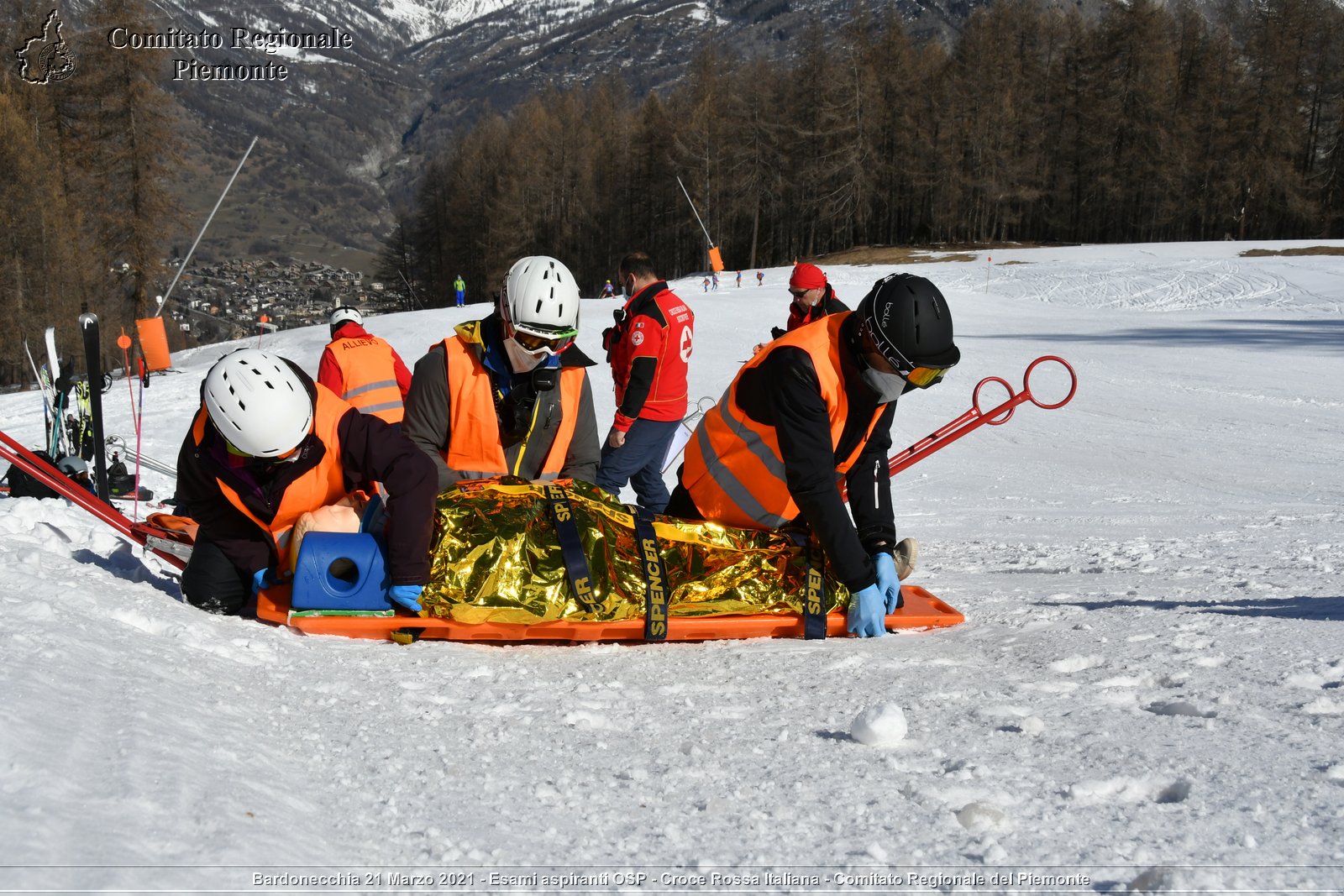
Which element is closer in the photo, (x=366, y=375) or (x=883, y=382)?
(x=883, y=382)

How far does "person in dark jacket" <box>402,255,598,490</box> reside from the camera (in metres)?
4.39

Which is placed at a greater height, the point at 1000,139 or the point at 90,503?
the point at 1000,139

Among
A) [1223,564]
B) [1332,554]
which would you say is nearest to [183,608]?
[1223,564]

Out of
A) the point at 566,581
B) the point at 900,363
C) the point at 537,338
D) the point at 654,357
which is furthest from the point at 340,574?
the point at 654,357

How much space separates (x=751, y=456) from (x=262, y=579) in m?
2.02

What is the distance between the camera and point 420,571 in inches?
145

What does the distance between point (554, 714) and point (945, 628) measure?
5.94 ft

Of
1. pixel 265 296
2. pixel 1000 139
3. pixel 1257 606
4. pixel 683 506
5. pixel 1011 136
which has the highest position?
pixel 1011 136

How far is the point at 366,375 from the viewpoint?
6.24 meters

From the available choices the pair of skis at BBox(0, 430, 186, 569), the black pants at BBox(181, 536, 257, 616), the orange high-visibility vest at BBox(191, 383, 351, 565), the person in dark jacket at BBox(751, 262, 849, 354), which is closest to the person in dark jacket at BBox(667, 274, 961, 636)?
the orange high-visibility vest at BBox(191, 383, 351, 565)

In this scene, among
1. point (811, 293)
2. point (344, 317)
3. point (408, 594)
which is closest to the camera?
point (408, 594)

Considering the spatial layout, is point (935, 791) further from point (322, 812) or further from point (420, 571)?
point (420, 571)

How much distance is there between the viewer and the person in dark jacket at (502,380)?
14.4 feet

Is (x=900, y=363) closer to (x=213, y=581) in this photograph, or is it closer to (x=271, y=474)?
(x=271, y=474)
